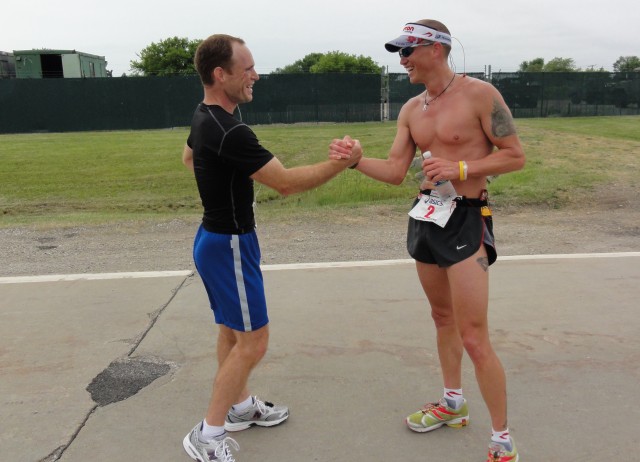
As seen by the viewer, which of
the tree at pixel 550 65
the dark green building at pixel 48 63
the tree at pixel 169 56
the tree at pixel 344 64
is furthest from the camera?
the tree at pixel 344 64

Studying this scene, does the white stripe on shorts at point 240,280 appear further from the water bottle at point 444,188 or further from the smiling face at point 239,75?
the water bottle at point 444,188

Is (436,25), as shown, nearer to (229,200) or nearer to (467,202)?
(467,202)

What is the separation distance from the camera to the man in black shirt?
8.73 ft

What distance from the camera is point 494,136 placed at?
279 cm

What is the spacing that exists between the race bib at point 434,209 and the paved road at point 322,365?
1.13 meters

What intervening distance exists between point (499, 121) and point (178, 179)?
1146 cm

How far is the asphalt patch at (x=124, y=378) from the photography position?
136 inches

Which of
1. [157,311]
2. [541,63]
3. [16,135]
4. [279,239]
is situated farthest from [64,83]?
[541,63]

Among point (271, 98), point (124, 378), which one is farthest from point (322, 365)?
point (271, 98)

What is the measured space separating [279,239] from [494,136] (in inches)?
176

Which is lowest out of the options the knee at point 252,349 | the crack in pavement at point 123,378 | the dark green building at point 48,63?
the crack in pavement at point 123,378

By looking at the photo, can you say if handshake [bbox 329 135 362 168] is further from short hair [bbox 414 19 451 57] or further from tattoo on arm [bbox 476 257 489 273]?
tattoo on arm [bbox 476 257 489 273]

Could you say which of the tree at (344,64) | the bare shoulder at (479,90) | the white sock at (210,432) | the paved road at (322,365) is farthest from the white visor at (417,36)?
the tree at (344,64)

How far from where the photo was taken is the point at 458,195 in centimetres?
289
